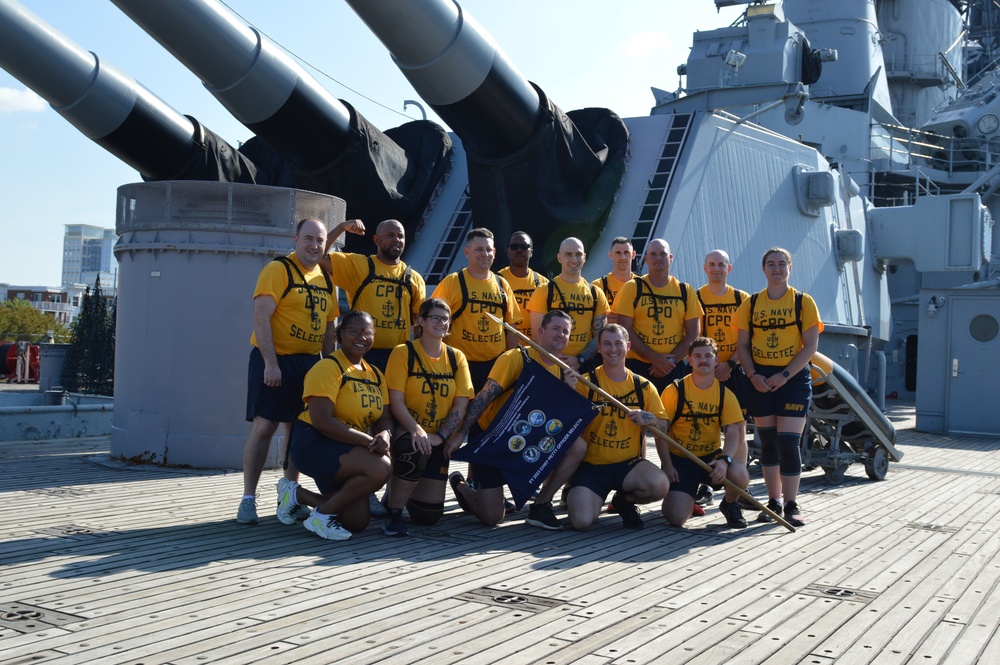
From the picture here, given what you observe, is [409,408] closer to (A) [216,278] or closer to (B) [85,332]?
(A) [216,278]

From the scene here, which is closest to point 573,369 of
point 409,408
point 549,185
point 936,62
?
point 409,408

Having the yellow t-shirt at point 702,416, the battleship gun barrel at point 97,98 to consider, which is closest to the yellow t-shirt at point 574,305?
the yellow t-shirt at point 702,416

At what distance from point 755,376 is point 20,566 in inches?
151

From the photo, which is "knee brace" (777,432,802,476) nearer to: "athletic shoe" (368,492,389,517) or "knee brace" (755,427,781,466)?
"knee brace" (755,427,781,466)

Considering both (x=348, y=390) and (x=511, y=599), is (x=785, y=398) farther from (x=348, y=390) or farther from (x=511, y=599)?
(x=511, y=599)

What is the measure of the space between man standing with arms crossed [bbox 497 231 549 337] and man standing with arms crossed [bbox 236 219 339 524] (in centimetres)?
124

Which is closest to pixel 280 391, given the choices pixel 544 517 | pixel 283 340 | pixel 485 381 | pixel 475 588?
pixel 283 340

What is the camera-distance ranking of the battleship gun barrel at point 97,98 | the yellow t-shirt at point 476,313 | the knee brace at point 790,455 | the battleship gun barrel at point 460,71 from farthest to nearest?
1. the battleship gun barrel at point 97,98
2. the battleship gun barrel at point 460,71
3. the knee brace at point 790,455
4. the yellow t-shirt at point 476,313

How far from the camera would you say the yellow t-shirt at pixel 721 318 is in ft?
21.7

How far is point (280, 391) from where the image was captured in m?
5.39

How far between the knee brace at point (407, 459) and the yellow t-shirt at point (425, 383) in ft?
0.62

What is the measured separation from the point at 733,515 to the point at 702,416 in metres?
0.55

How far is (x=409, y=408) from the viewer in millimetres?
5328

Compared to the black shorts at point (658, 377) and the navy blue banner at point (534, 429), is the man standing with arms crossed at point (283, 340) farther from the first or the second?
the black shorts at point (658, 377)
